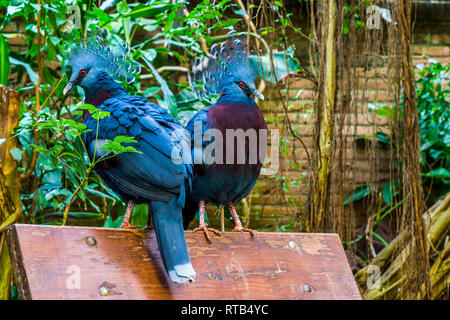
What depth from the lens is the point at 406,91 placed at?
253cm

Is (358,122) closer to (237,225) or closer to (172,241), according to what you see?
(237,225)

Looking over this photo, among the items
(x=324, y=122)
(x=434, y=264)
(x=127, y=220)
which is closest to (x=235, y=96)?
(x=127, y=220)

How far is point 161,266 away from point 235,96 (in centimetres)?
66

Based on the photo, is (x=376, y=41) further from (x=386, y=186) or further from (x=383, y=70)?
(x=386, y=186)

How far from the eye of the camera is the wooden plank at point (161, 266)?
1.37m

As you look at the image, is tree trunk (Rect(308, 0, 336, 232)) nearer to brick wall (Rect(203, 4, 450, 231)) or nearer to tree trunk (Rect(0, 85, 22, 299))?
brick wall (Rect(203, 4, 450, 231))

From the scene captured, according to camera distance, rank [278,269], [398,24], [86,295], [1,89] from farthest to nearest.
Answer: [398,24] → [1,89] → [278,269] → [86,295]

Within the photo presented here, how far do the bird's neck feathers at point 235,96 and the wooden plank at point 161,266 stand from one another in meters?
0.47

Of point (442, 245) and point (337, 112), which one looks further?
point (442, 245)

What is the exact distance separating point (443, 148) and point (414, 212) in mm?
1068

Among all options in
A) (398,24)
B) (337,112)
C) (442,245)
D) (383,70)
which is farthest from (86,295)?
(442,245)

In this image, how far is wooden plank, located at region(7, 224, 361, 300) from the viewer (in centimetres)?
137

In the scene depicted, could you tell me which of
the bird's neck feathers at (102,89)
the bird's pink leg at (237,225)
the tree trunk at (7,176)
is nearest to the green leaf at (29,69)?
the tree trunk at (7,176)

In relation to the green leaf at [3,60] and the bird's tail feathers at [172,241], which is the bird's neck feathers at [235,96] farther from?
the green leaf at [3,60]
